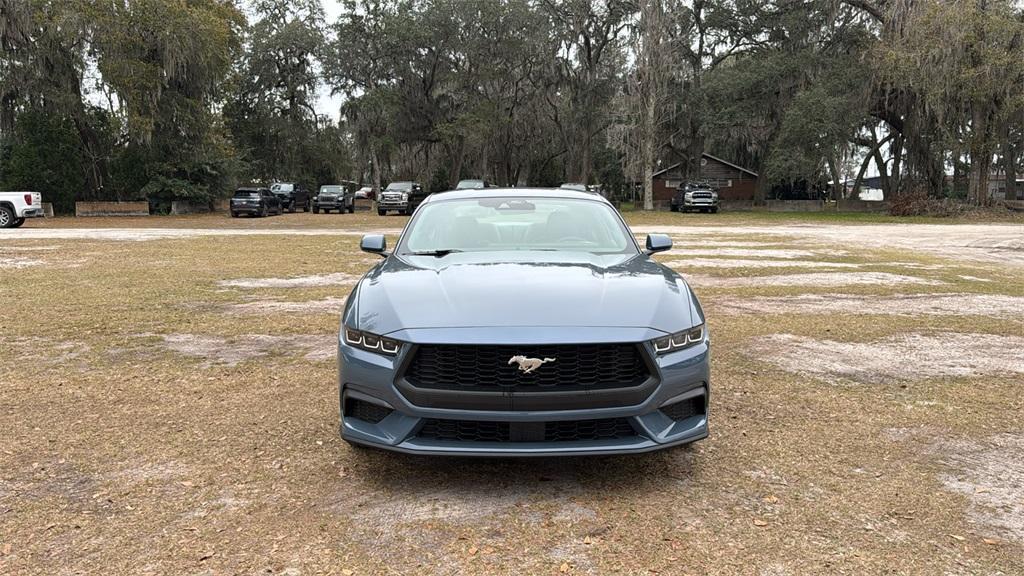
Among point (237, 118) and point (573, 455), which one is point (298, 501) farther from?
point (237, 118)

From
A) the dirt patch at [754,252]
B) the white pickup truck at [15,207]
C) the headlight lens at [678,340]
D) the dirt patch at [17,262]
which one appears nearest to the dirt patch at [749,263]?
the dirt patch at [754,252]

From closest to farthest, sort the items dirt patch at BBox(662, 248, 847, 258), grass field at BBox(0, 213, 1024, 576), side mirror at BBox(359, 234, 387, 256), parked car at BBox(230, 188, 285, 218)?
grass field at BBox(0, 213, 1024, 576)
side mirror at BBox(359, 234, 387, 256)
dirt patch at BBox(662, 248, 847, 258)
parked car at BBox(230, 188, 285, 218)

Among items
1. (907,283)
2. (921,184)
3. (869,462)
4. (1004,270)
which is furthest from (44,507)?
(921,184)

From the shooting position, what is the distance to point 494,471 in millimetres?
A: 3547

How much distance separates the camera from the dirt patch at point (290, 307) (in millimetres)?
7953

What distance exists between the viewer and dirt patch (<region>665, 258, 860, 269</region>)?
12.8 meters

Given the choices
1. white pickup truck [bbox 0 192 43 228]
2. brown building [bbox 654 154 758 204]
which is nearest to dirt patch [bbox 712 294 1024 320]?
white pickup truck [bbox 0 192 43 228]

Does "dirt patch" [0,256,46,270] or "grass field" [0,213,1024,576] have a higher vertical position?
"dirt patch" [0,256,46,270]

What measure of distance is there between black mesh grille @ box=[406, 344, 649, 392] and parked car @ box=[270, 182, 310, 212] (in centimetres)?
3917

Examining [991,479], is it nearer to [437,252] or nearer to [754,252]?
[437,252]

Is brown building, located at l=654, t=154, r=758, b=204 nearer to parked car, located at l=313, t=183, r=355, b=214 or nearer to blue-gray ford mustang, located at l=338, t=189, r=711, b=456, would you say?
parked car, located at l=313, t=183, r=355, b=214

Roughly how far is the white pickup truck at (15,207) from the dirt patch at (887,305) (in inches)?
949

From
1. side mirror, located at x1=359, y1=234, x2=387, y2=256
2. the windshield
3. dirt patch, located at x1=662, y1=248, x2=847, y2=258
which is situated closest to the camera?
the windshield

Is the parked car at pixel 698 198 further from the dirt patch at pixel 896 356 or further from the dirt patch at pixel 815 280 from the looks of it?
the dirt patch at pixel 896 356
